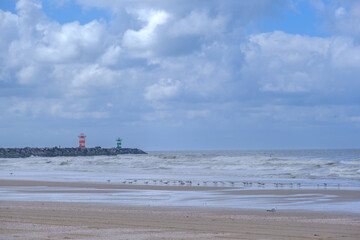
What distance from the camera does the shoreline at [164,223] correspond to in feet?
28.9

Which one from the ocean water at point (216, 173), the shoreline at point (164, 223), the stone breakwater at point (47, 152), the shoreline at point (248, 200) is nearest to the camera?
the shoreline at point (164, 223)

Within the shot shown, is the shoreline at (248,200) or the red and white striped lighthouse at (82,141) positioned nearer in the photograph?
the shoreline at (248,200)

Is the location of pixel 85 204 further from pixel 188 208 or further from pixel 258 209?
pixel 258 209

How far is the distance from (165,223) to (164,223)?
0.02 meters

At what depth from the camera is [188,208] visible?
13750mm

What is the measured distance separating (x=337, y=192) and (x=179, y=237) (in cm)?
1261

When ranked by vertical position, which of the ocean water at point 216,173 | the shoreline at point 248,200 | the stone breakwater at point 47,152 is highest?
the stone breakwater at point 47,152

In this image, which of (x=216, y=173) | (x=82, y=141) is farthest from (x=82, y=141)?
(x=216, y=173)

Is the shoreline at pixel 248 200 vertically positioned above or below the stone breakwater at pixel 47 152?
below

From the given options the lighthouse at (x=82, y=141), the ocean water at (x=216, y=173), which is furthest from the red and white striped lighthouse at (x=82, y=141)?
the ocean water at (x=216, y=173)

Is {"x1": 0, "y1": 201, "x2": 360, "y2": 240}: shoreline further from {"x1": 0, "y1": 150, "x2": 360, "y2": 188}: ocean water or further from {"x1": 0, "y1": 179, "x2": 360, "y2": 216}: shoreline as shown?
{"x1": 0, "y1": 150, "x2": 360, "y2": 188}: ocean water

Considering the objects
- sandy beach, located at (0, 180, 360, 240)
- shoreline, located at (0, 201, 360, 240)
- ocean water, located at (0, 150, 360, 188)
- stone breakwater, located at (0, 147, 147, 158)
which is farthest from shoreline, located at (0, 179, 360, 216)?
stone breakwater, located at (0, 147, 147, 158)

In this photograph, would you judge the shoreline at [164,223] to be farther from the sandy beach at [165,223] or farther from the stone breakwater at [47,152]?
the stone breakwater at [47,152]

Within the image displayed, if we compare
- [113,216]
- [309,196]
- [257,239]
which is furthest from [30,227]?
[309,196]
